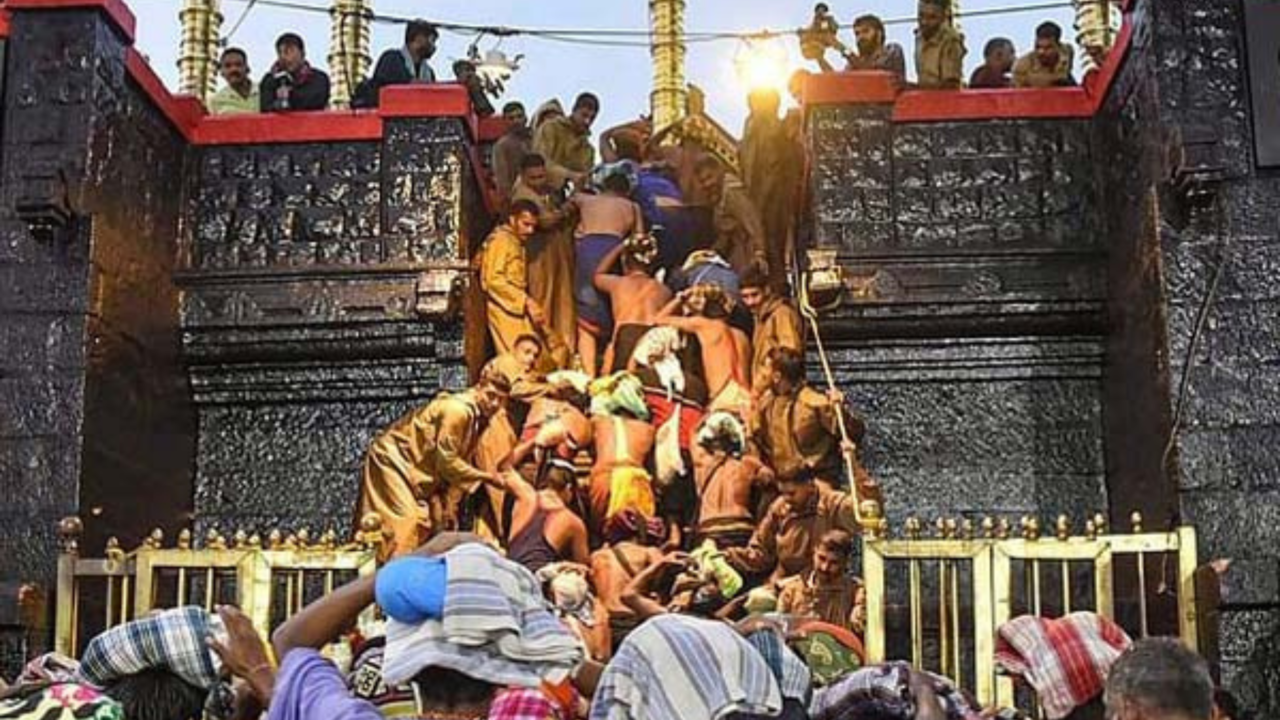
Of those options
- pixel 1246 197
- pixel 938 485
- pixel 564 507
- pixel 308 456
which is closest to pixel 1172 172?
pixel 1246 197

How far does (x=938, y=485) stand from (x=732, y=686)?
23.5 ft

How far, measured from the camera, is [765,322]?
9.90 metres

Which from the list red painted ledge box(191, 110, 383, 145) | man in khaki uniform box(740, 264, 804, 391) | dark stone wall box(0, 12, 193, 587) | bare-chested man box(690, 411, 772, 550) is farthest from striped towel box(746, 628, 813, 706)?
red painted ledge box(191, 110, 383, 145)

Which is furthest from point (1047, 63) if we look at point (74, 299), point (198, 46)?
point (198, 46)

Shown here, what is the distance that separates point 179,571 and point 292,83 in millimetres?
4966

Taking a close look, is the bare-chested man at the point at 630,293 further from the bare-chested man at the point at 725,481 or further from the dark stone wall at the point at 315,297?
the bare-chested man at the point at 725,481

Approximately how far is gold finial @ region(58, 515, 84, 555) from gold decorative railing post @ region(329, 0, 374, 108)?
11474mm

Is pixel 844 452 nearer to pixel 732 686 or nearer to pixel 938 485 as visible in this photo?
pixel 938 485

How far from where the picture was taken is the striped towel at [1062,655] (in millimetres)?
3336

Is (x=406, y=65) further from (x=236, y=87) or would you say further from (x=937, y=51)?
(x=937, y=51)

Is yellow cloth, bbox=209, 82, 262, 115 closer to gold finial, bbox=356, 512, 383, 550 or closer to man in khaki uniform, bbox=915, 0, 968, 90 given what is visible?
man in khaki uniform, bbox=915, 0, 968, 90

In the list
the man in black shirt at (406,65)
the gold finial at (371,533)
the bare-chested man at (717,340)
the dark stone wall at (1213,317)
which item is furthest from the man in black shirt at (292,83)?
the dark stone wall at (1213,317)

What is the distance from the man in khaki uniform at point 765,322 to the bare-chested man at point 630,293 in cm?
53

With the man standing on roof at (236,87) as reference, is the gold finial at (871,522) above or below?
below
